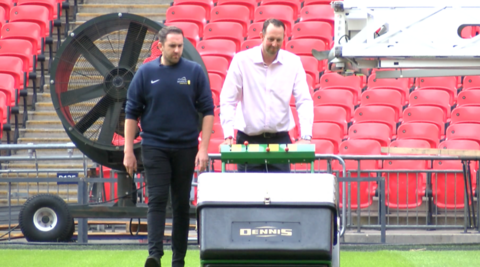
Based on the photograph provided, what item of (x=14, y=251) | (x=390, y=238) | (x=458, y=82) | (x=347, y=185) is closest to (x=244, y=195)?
(x=14, y=251)

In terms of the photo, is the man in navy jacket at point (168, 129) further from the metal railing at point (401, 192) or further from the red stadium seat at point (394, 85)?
the red stadium seat at point (394, 85)

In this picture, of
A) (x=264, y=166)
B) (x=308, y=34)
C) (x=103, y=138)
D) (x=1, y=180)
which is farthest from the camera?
(x=308, y=34)

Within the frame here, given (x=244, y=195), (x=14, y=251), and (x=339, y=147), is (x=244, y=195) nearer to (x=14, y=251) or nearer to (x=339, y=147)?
(x=14, y=251)

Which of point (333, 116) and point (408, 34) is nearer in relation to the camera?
point (408, 34)

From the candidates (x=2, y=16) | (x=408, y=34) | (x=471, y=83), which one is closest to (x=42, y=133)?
(x=2, y=16)

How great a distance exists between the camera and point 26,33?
43.7ft

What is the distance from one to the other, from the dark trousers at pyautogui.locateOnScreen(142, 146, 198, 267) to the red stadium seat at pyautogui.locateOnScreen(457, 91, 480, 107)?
262 inches

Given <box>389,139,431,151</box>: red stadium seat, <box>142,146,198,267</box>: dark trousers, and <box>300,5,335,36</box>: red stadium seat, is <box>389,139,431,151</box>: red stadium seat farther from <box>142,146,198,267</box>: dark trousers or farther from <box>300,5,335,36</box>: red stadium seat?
<box>142,146,198,267</box>: dark trousers

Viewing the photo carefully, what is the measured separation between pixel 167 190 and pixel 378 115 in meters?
6.16

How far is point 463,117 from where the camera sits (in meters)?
11.2

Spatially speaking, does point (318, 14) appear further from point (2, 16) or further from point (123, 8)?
point (2, 16)

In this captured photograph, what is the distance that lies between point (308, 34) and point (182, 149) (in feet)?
25.1

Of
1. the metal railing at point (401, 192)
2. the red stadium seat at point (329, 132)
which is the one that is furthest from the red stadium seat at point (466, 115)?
the red stadium seat at point (329, 132)

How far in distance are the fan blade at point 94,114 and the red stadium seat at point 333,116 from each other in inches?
167
